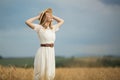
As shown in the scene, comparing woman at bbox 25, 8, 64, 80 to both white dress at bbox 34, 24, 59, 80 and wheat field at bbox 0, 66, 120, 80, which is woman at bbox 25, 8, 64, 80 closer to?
white dress at bbox 34, 24, 59, 80

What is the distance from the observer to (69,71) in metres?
5.77

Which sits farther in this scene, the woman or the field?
the field

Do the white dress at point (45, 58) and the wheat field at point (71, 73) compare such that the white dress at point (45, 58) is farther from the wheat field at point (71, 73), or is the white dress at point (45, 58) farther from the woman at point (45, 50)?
the wheat field at point (71, 73)

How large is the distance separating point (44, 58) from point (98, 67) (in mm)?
2064

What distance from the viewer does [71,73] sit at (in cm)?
571

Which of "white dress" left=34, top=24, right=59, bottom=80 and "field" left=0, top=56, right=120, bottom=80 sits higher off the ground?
"white dress" left=34, top=24, right=59, bottom=80

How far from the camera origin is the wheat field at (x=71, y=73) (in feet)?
17.8

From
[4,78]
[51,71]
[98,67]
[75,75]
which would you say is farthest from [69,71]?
[51,71]

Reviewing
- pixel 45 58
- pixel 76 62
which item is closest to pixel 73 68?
pixel 76 62

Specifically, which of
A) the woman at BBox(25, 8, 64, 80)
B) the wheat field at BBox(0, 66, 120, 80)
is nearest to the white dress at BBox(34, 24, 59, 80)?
the woman at BBox(25, 8, 64, 80)

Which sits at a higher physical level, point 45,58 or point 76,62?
point 45,58

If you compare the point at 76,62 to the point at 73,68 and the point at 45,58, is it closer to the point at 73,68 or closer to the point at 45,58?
the point at 73,68

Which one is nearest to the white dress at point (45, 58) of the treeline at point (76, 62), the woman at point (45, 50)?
the woman at point (45, 50)

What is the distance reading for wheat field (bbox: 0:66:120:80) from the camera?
5.43m
